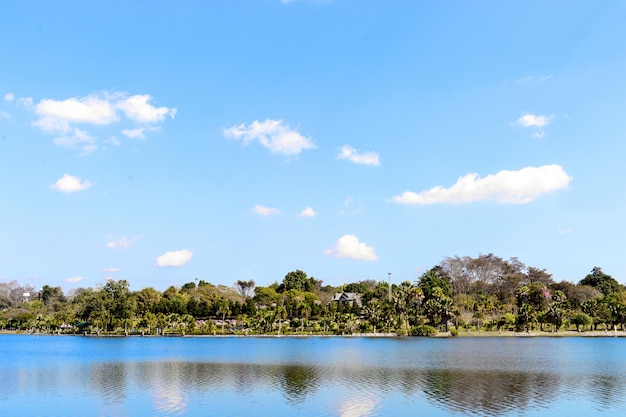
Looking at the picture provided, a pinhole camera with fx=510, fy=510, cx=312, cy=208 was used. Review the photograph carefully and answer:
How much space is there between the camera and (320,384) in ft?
147

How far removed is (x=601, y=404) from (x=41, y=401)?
135 ft

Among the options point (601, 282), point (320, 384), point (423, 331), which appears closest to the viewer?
point (320, 384)

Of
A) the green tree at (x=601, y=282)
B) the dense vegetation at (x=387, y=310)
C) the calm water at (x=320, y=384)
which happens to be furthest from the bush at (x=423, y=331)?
the green tree at (x=601, y=282)

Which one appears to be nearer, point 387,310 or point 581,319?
point 581,319

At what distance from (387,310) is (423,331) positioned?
11.2 m

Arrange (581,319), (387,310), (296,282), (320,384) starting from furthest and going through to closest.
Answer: (296,282) < (387,310) < (581,319) < (320,384)

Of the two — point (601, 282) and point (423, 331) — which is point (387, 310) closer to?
point (423, 331)

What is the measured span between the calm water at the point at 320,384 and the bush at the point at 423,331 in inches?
1510

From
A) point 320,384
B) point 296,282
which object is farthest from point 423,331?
point 296,282

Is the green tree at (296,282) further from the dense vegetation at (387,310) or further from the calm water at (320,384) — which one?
the calm water at (320,384)

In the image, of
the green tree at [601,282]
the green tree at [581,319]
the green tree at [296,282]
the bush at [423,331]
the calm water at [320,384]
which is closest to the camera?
the calm water at [320,384]

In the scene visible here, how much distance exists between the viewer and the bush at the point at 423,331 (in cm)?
11169

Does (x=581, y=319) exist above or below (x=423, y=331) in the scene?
above

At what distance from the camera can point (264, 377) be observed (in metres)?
49.5
